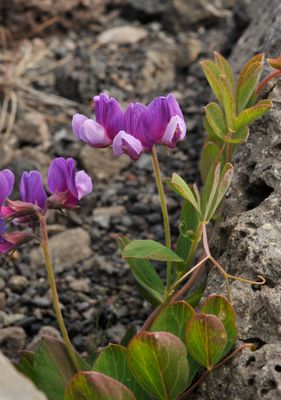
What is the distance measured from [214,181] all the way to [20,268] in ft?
3.70

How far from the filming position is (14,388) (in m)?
1.22

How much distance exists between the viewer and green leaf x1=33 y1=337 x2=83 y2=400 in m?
1.86

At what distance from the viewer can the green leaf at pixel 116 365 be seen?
175cm

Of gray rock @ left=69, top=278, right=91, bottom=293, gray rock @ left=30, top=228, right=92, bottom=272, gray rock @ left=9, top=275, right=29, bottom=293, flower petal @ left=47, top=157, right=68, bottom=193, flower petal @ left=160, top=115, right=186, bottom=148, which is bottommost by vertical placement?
gray rock @ left=9, top=275, right=29, bottom=293

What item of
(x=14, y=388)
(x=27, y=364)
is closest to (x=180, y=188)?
(x=27, y=364)

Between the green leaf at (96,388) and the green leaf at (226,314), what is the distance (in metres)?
0.22

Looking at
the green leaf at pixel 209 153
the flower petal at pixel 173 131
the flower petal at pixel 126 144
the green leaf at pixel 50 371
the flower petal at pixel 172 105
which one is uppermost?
the flower petal at pixel 172 105

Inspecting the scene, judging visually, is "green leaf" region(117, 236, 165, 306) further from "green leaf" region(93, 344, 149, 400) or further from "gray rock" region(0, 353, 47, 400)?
"gray rock" region(0, 353, 47, 400)

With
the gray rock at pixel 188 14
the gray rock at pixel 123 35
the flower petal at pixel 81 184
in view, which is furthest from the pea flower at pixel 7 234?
the gray rock at pixel 188 14

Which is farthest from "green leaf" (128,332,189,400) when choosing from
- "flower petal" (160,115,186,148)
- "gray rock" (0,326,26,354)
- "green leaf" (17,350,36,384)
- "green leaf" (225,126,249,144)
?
"gray rock" (0,326,26,354)

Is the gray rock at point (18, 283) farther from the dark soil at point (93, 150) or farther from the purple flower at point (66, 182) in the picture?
the purple flower at point (66, 182)

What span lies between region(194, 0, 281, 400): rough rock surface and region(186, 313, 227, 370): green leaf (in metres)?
0.04

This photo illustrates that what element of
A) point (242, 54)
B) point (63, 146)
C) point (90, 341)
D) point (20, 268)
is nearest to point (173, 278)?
point (90, 341)

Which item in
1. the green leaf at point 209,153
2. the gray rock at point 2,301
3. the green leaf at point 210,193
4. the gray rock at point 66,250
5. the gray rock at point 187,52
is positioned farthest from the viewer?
the gray rock at point 187,52
